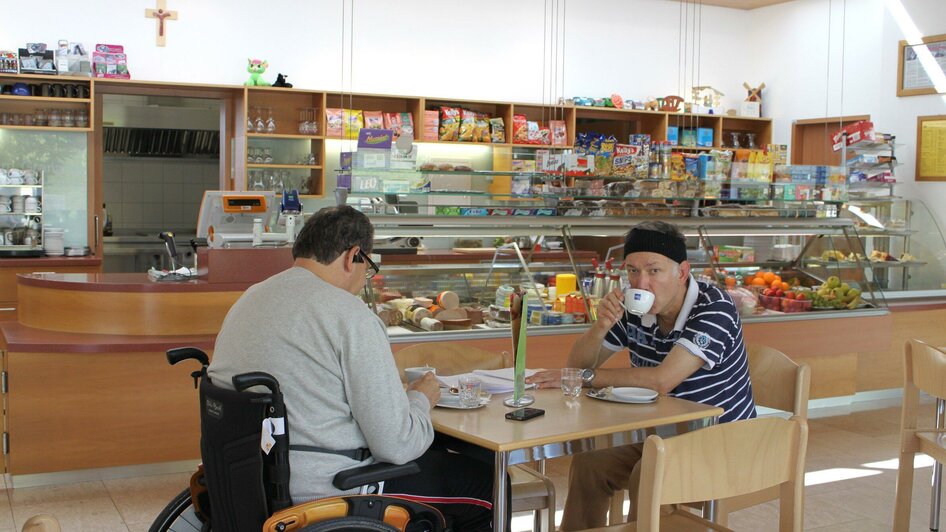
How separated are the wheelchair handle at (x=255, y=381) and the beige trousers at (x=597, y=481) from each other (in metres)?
1.26

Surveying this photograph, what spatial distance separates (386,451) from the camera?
2287 millimetres

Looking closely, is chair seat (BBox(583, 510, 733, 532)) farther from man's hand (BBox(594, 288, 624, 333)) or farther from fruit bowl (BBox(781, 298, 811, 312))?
fruit bowl (BBox(781, 298, 811, 312))

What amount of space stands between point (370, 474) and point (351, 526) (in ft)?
0.44

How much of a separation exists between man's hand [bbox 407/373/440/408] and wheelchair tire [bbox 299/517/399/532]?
0.40 meters

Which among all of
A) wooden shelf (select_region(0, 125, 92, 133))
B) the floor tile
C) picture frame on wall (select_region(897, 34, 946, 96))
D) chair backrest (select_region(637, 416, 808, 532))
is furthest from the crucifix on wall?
chair backrest (select_region(637, 416, 808, 532))

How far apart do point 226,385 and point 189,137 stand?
797cm

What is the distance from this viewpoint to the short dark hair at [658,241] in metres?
3.05

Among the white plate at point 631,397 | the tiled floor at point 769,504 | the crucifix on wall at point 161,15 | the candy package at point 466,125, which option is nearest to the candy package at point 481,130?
the candy package at point 466,125

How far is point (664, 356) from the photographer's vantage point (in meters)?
3.12

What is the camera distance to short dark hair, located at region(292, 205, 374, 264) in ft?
7.99

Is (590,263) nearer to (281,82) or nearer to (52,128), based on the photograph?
(281,82)

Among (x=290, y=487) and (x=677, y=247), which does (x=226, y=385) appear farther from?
(x=677, y=247)

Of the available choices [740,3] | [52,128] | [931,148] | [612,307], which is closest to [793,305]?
[931,148]

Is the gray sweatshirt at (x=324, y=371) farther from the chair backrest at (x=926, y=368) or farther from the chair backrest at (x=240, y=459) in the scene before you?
the chair backrest at (x=926, y=368)
